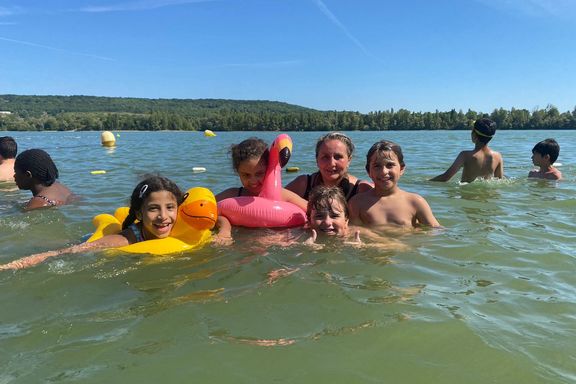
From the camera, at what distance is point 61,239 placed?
17.2 ft

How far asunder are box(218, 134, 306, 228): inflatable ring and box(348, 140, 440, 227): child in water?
2.14 ft

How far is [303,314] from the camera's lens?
2.75m

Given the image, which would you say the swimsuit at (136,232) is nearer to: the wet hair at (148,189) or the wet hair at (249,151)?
the wet hair at (148,189)

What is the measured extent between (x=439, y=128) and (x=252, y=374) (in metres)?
85.1

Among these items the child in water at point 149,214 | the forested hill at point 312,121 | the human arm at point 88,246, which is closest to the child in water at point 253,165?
the child in water at point 149,214

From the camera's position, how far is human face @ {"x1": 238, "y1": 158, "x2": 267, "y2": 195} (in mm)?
4805

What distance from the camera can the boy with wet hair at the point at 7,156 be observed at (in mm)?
8828

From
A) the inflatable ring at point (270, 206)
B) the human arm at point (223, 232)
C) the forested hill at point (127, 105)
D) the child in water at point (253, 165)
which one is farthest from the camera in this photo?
the forested hill at point (127, 105)

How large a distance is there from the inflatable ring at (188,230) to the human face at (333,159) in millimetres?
1289

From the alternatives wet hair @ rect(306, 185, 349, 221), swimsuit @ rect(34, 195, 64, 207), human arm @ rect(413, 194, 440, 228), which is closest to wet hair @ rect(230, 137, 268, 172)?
wet hair @ rect(306, 185, 349, 221)

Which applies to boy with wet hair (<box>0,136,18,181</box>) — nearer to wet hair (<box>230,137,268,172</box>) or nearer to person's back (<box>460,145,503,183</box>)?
wet hair (<box>230,137,268,172</box>)

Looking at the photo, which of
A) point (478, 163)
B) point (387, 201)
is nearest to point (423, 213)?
point (387, 201)

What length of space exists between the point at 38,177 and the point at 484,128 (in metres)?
7.02

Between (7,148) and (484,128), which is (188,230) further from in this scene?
(7,148)
